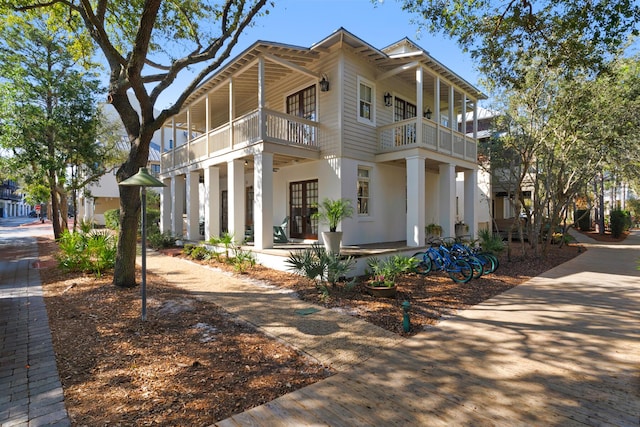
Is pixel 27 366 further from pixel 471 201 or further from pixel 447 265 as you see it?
pixel 471 201

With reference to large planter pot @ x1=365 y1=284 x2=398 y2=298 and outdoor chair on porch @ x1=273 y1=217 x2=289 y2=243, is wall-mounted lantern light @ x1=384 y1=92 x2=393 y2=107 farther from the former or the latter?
large planter pot @ x1=365 y1=284 x2=398 y2=298

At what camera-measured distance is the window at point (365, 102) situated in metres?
11.1

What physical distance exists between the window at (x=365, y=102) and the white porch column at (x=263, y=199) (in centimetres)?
371

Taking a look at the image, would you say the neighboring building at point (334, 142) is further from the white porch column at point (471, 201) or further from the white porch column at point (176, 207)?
the white porch column at point (176, 207)

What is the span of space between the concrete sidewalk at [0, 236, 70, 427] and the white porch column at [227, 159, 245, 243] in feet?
16.7

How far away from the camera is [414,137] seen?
10.9 m

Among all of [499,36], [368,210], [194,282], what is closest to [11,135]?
[194,282]

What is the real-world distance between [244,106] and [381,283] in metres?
10.9

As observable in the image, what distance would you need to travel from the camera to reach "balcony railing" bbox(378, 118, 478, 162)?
10747 millimetres

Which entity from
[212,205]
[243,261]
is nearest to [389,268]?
[243,261]

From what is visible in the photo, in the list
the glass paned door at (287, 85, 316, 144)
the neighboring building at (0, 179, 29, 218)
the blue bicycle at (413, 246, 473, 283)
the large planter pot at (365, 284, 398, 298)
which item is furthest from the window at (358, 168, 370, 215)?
the neighboring building at (0, 179, 29, 218)

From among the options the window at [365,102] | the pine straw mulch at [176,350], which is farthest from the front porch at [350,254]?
the window at [365,102]

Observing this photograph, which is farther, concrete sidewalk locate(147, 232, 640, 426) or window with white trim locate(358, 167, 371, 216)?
window with white trim locate(358, 167, 371, 216)

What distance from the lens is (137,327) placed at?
4.85 m
